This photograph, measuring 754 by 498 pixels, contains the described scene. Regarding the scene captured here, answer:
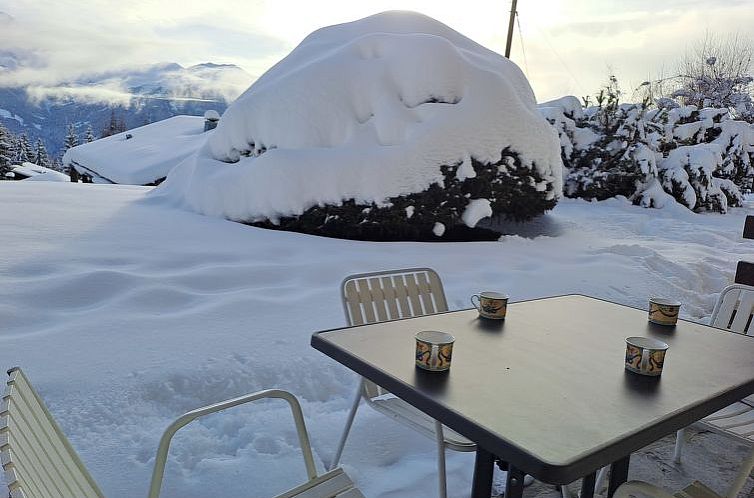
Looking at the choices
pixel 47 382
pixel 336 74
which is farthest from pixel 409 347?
pixel 336 74

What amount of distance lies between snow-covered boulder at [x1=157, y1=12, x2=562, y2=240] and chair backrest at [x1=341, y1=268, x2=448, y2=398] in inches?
119

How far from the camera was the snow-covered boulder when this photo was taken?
5.74 m

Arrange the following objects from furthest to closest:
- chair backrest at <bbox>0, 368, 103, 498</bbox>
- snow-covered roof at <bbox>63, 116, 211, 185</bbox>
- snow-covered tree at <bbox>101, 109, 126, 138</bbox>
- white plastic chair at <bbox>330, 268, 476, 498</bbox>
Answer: snow-covered tree at <bbox>101, 109, 126, 138</bbox>, snow-covered roof at <bbox>63, 116, 211, 185</bbox>, white plastic chair at <bbox>330, 268, 476, 498</bbox>, chair backrest at <bbox>0, 368, 103, 498</bbox>

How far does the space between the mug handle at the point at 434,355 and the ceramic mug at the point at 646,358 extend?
1.97 ft

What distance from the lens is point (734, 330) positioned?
278 centimetres

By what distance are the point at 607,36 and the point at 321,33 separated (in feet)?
26.1

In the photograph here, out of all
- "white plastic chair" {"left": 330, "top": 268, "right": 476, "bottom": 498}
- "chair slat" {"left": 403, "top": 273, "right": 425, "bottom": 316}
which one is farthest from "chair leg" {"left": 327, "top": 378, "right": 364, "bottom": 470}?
"chair slat" {"left": 403, "top": 273, "right": 425, "bottom": 316}

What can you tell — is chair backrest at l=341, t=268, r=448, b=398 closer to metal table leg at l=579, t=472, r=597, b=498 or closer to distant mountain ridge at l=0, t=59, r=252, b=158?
metal table leg at l=579, t=472, r=597, b=498

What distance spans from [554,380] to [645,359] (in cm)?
30

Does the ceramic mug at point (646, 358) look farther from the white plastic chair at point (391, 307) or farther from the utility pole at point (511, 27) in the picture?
the utility pole at point (511, 27)

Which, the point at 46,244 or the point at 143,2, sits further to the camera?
the point at 143,2

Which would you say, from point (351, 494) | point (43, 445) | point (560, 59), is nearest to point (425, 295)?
point (351, 494)

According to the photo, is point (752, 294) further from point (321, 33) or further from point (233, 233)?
point (321, 33)

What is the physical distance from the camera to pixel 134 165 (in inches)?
795
